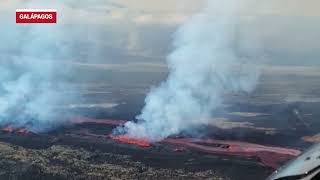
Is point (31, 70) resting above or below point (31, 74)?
above

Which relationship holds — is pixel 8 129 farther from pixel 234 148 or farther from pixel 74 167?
pixel 234 148

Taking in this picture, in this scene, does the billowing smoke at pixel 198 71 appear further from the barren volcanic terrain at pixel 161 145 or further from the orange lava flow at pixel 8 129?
the orange lava flow at pixel 8 129

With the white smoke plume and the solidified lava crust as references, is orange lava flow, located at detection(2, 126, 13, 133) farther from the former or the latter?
the solidified lava crust

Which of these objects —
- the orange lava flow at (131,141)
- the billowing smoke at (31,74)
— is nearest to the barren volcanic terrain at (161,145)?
the orange lava flow at (131,141)

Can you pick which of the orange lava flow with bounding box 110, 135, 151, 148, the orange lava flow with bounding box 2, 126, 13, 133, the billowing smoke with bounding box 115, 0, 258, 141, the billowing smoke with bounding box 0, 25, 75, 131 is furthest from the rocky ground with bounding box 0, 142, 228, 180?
the billowing smoke with bounding box 0, 25, 75, 131

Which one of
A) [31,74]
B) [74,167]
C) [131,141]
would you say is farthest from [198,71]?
[31,74]

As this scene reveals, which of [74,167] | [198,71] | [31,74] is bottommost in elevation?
Answer: [74,167]

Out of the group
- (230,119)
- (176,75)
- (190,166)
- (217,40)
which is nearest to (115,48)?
(176,75)
